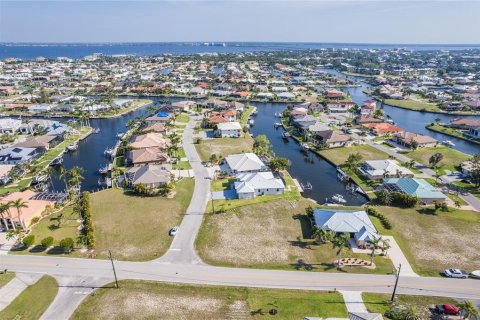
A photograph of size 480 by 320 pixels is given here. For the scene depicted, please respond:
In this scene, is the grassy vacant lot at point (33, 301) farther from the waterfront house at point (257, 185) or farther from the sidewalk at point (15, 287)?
the waterfront house at point (257, 185)

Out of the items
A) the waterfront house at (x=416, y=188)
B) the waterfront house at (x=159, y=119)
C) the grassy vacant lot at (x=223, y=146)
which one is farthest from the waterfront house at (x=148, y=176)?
the waterfront house at (x=416, y=188)

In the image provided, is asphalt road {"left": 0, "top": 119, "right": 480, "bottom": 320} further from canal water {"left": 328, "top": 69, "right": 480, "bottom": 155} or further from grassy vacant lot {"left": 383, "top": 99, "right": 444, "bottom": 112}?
grassy vacant lot {"left": 383, "top": 99, "right": 444, "bottom": 112}

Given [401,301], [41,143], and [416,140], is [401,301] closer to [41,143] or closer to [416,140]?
Result: [416,140]

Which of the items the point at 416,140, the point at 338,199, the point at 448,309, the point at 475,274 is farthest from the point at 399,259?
the point at 416,140

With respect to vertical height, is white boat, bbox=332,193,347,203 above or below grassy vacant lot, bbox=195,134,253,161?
below

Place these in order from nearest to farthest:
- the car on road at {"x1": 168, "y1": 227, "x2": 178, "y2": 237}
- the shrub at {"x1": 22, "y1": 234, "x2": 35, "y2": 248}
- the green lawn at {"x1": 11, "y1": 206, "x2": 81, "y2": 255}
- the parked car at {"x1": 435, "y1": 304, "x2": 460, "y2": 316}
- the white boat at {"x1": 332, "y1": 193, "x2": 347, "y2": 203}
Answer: the parked car at {"x1": 435, "y1": 304, "x2": 460, "y2": 316}, the shrub at {"x1": 22, "y1": 234, "x2": 35, "y2": 248}, the green lawn at {"x1": 11, "y1": 206, "x2": 81, "y2": 255}, the car on road at {"x1": 168, "y1": 227, "x2": 178, "y2": 237}, the white boat at {"x1": 332, "y1": 193, "x2": 347, "y2": 203}

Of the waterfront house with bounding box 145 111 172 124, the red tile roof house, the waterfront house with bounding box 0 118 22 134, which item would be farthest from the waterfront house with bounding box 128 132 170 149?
the red tile roof house

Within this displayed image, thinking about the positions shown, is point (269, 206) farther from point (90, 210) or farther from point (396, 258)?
point (90, 210)
